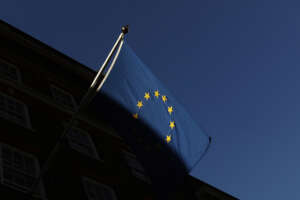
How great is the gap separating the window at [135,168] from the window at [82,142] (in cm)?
252

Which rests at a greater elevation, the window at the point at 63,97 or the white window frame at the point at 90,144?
the window at the point at 63,97

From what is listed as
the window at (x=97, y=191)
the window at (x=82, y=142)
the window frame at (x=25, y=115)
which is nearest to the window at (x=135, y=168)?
the window at (x=82, y=142)

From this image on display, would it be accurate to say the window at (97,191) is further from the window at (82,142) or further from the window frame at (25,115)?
the window frame at (25,115)

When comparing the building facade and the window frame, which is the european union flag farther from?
the window frame

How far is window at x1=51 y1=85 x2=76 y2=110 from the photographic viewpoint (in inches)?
999

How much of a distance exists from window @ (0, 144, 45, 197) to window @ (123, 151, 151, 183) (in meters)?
7.30

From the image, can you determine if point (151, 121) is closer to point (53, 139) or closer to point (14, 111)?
point (53, 139)

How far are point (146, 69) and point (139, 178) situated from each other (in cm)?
1088

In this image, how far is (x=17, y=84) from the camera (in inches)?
914

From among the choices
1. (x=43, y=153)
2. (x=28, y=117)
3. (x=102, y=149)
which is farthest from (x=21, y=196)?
(x=102, y=149)

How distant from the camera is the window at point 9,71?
2379 cm

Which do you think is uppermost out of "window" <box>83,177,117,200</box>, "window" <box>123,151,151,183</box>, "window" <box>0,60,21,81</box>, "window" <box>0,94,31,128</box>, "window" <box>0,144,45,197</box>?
"window" <box>0,60,21,81</box>

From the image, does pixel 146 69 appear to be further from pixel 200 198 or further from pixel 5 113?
pixel 200 198

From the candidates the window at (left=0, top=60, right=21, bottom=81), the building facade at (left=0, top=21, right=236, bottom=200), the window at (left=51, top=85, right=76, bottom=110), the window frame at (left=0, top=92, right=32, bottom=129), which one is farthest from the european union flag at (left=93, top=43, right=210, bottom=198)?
the window at (left=51, top=85, right=76, bottom=110)
